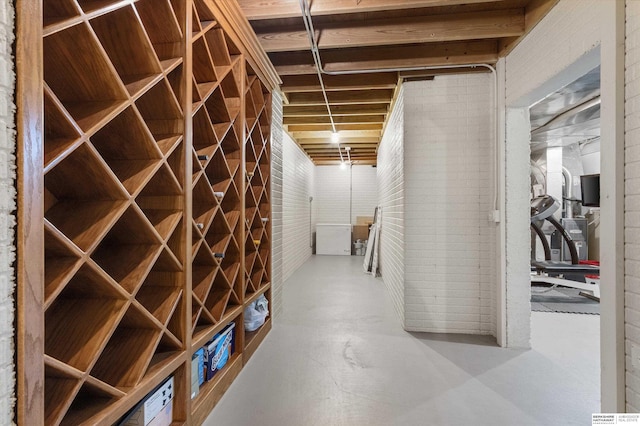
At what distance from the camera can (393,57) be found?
119 inches

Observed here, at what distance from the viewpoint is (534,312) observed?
3807 millimetres

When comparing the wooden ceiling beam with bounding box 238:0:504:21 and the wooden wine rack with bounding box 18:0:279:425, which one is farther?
Answer: the wooden ceiling beam with bounding box 238:0:504:21

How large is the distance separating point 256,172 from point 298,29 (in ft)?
4.66

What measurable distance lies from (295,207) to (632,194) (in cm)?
534

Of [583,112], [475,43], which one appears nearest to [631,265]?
[475,43]

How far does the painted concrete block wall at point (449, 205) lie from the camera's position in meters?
3.10

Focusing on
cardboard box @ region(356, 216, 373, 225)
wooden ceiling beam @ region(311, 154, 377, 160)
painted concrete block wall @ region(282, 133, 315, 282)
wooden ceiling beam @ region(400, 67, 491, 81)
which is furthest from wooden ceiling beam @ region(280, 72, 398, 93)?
cardboard box @ region(356, 216, 373, 225)

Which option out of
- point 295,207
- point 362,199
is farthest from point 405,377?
point 362,199

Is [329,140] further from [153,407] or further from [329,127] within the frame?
[153,407]

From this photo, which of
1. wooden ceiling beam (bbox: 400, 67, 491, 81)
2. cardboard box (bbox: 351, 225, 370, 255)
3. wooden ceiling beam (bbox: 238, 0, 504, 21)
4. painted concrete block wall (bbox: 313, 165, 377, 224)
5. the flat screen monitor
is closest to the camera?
wooden ceiling beam (bbox: 238, 0, 504, 21)

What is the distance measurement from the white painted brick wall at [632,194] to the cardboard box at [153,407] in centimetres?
239

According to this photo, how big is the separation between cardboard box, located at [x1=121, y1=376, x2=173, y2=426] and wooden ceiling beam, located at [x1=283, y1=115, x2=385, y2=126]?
429 cm

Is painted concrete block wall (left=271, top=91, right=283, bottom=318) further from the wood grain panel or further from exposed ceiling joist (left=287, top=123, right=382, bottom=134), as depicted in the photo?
the wood grain panel

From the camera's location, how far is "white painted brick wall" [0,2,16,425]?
793mm
